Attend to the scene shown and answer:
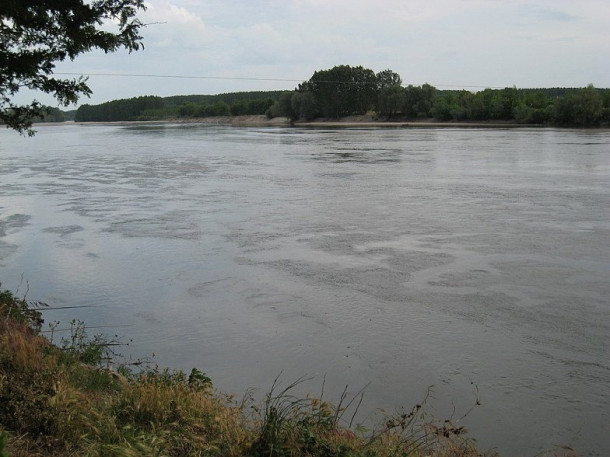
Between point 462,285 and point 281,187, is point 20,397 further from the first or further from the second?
point 281,187

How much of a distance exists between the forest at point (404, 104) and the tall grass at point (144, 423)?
71.1 metres

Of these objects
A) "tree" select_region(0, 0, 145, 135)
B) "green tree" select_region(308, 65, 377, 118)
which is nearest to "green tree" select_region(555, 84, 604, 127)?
"green tree" select_region(308, 65, 377, 118)

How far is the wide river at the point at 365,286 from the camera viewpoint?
22.4 ft

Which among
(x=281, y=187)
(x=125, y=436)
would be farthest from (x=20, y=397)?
(x=281, y=187)

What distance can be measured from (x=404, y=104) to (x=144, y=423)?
333ft

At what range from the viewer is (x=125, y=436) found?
14.0 feet

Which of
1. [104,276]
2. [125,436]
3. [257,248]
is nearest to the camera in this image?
[125,436]

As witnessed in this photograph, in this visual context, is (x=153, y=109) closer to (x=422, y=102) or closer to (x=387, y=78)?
(x=387, y=78)

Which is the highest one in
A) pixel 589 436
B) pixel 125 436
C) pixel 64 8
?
pixel 64 8

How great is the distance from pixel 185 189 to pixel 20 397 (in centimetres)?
1804

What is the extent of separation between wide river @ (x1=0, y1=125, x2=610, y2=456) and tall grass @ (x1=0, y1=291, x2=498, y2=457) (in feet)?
3.96

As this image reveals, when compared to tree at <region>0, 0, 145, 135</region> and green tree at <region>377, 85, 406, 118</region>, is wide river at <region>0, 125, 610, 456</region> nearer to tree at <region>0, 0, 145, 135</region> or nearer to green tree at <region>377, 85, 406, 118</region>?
tree at <region>0, 0, 145, 135</region>

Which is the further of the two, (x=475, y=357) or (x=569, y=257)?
(x=569, y=257)

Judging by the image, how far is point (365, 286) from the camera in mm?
10188
